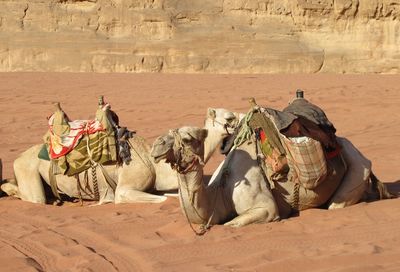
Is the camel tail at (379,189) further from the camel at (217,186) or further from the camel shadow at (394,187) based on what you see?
the camel at (217,186)

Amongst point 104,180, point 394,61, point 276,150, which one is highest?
point 276,150

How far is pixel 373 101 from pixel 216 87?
6.09 meters

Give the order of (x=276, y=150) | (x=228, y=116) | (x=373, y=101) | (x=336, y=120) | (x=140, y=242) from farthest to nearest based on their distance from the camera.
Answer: (x=373, y=101) < (x=336, y=120) < (x=228, y=116) < (x=276, y=150) < (x=140, y=242)

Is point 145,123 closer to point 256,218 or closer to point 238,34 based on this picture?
point 256,218

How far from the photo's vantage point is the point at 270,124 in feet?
23.9

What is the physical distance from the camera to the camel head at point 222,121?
793 centimetres

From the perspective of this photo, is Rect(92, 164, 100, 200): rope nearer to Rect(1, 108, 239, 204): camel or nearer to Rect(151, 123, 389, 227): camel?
Rect(1, 108, 239, 204): camel

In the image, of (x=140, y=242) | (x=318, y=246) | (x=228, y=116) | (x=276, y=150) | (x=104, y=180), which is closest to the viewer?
(x=318, y=246)

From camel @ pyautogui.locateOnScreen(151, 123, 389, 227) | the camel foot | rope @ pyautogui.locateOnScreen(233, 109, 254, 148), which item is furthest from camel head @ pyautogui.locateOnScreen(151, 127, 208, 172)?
the camel foot

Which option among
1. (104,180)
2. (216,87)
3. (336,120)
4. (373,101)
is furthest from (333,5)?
(104,180)

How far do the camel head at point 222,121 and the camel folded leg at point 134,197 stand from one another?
88cm

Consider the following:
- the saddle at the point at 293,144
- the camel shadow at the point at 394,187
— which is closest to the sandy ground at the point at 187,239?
the camel shadow at the point at 394,187

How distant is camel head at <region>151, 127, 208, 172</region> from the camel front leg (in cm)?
66

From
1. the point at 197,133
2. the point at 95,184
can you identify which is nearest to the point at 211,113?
the point at 197,133
